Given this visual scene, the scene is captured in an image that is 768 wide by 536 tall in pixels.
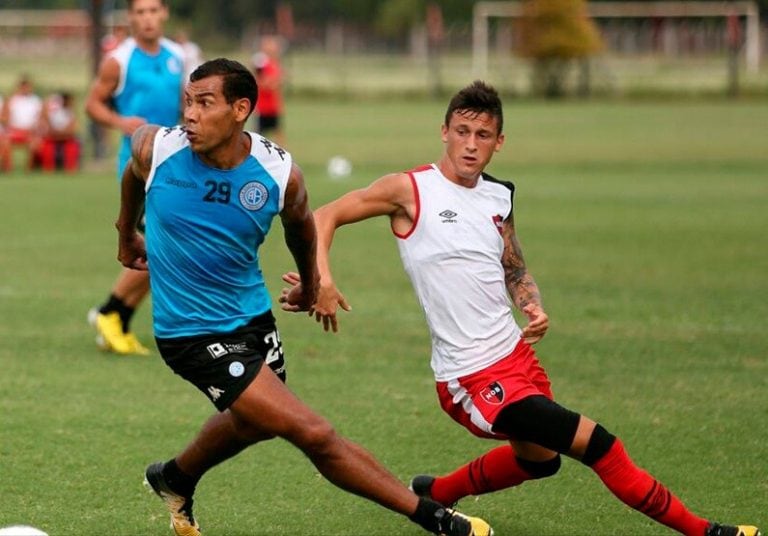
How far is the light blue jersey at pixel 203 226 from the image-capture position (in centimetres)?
582

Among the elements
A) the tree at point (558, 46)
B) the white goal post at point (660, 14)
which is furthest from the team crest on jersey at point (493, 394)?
the white goal post at point (660, 14)

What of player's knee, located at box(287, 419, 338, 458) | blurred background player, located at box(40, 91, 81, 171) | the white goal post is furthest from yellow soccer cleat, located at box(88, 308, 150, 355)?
the white goal post

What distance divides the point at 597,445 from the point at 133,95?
607 cm

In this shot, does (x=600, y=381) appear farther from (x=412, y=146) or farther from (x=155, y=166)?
(x=412, y=146)

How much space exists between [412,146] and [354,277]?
17947mm

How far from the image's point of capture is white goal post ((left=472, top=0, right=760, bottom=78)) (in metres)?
59.3

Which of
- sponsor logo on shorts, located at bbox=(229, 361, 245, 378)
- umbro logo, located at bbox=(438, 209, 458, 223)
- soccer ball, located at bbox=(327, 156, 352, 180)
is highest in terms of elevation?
umbro logo, located at bbox=(438, 209, 458, 223)

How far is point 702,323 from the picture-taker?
468 inches

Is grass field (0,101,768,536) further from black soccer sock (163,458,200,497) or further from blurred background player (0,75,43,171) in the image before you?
blurred background player (0,75,43,171)

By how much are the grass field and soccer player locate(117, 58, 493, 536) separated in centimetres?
75

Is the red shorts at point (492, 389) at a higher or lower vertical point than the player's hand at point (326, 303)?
lower

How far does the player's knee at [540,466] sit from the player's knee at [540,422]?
0.41 meters

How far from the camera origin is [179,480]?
6.34 metres

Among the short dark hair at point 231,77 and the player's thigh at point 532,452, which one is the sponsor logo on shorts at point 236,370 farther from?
the player's thigh at point 532,452
